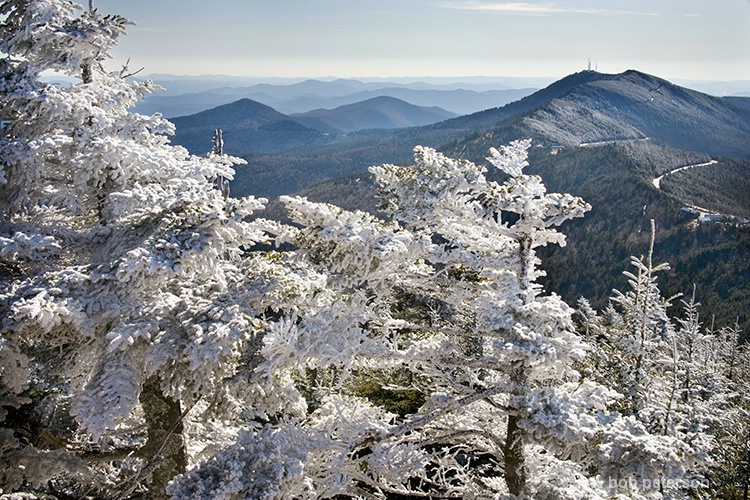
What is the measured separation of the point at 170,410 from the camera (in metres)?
6.39

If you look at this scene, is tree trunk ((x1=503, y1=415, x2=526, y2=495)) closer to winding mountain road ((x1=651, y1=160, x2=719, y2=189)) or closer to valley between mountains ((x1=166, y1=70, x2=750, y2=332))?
valley between mountains ((x1=166, y1=70, x2=750, y2=332))

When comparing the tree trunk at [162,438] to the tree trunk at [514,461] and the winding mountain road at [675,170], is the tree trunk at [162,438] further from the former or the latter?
the winding mountain road at [675,170]

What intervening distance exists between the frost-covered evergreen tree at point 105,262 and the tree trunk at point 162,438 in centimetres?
2

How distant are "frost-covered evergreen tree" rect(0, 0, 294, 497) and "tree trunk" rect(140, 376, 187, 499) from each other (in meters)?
0.02

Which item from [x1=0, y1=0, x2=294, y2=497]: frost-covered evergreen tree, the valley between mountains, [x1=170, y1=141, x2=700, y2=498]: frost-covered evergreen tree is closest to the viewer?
[x1=0, y1=0, x2=294, y2=497]: frost-covered evergreen tree

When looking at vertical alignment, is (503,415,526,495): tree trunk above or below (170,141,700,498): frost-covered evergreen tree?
below

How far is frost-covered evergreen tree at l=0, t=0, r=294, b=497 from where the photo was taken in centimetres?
460

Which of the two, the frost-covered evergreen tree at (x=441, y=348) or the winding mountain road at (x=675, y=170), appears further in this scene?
the winding mountain road at (x=675, y=170)

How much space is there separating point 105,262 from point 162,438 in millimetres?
2706

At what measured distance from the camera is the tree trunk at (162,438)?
626 cm

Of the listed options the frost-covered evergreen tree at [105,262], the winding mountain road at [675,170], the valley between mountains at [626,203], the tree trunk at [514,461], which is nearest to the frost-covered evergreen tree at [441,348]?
the tree trunk at [514,461]

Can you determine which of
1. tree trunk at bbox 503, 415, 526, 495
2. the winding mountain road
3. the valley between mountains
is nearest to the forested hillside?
tree trunk at bbox 503, 415, 526, 495

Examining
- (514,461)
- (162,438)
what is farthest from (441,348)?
(162,438)

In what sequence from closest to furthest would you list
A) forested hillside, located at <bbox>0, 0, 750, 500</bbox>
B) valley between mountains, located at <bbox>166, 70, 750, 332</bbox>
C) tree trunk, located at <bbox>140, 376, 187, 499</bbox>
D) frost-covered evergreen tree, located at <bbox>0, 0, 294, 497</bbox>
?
frost-covered evergreen tree, located at <bbox>0, 0, 294, 497</bbox> < forested hillside, located at <bbox>0, 0, 750, 500</bbox> < tree trunk, located at <bbox>140, 376, 187, 499</bbox> < valley between mountains, located at <bbox>166, 70, 750, 332</bbox>
